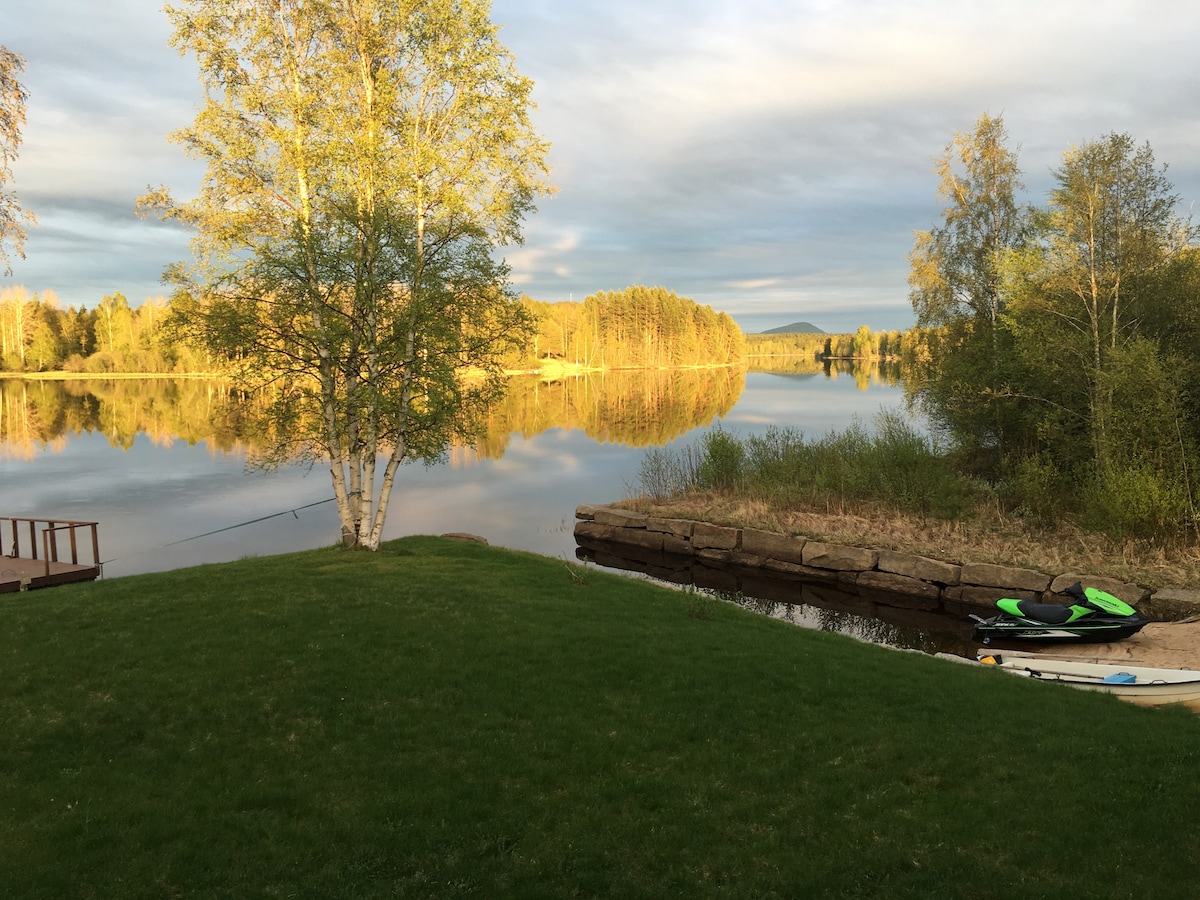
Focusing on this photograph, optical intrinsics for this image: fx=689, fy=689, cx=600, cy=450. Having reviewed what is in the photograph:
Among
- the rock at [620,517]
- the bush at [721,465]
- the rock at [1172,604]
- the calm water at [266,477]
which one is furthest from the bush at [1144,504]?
the calm water at [266,477]

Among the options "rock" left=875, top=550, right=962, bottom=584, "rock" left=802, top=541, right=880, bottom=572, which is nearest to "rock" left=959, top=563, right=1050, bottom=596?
"rock" left=875, top=550, right=962, bottom=584

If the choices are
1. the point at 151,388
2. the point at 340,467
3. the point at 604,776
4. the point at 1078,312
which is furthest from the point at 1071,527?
the point at 151,388

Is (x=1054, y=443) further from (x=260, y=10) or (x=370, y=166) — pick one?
(x=260, y=10)

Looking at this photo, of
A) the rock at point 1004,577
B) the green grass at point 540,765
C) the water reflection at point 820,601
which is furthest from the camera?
the rock at point 1004,577

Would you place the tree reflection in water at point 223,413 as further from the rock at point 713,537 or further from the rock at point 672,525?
the rock at point 713,537

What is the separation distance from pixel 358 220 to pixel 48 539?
13751 millimetres

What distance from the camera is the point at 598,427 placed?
54844mm

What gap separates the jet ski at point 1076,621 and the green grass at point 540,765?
155 inches

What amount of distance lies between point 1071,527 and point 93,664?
904 inches

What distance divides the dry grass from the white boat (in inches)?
244

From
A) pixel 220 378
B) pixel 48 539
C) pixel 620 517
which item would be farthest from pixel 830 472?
pixel 220 378

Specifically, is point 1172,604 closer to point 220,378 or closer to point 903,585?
point 903,585

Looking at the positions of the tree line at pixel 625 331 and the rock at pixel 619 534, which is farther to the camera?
the tree line at pixel 625 331

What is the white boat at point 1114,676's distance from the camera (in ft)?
32.0
